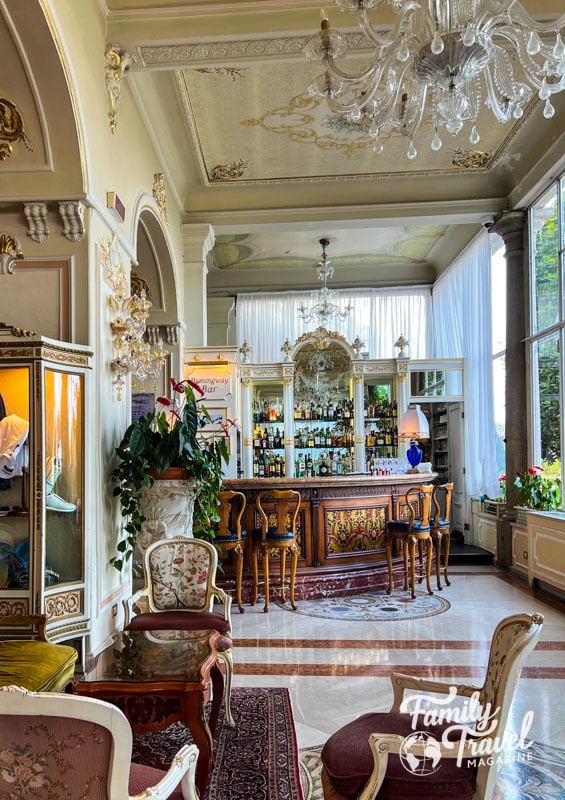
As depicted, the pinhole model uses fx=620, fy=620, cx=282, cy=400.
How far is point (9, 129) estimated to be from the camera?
4.08m

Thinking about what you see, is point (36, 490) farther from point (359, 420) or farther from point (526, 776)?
point (359, 420)

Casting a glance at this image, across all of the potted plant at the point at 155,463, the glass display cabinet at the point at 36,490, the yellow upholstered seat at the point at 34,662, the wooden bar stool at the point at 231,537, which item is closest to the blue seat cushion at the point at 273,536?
the wooden bar stool at the point at 231,537

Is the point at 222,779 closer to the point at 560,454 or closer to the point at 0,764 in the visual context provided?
the point at 0,764

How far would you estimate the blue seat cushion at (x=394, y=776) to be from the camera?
6.39ft

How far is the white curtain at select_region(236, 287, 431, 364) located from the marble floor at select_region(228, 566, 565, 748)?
6.32 m

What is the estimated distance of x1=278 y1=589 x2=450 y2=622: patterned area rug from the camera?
591 centimetres

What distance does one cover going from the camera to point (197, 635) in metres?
3.21

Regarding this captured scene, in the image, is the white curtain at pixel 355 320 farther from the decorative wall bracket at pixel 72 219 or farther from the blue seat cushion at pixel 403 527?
the decorative wall bracket at pixel 72 219

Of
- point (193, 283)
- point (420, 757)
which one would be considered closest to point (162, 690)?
point (420, 757)

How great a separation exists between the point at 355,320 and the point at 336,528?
6.12m

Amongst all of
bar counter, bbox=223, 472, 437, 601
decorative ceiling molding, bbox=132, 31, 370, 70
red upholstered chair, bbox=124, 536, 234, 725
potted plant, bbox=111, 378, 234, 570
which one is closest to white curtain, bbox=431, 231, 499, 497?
bar counter, bbox=223, 472, 437, 601

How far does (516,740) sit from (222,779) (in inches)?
61.0

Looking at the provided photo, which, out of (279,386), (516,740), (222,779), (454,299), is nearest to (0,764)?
(222,779)

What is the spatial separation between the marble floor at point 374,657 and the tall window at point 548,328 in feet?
6.11
